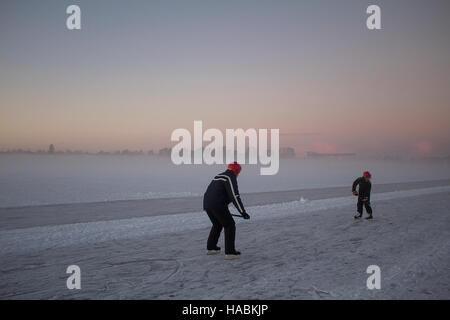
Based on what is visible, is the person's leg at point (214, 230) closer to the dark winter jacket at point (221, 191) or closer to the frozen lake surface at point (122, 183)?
the dark winter jacket at point (221, 191)

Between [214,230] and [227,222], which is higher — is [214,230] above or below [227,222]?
below

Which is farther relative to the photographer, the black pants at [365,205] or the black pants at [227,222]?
the black pants at [365,205]

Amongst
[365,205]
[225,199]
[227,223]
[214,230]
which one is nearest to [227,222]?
[227,223]

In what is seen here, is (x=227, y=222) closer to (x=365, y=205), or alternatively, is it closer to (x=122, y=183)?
(x=365, y=205)

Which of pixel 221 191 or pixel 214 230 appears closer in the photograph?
pixel 221 191

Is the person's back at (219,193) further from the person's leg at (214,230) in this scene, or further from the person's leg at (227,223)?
the person's leg at (214,230)

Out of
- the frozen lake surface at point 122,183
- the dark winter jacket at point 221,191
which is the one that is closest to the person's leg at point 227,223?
A: the dark winter jacket at point 221,191

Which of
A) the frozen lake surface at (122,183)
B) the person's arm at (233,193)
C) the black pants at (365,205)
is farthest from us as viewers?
the frozen lake surface at (122,183)

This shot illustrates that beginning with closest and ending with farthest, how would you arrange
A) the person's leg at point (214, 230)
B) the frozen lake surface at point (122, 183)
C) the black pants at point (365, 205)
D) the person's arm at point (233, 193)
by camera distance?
the person's arm at point (233, 193), the person's leg at point (214, 230), the black pants at point (365, 205), the frozen lake surface at point (122, 183)

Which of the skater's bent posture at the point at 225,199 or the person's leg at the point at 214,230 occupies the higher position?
the skater's bent posture at the point at 225,199

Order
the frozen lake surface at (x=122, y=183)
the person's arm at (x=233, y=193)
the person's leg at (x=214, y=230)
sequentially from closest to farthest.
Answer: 1. the person's arm at (x=233, y=193)
2. the person's leg at (x=214, y=230)
3. the frozen lake surface at (x=122, y=183)

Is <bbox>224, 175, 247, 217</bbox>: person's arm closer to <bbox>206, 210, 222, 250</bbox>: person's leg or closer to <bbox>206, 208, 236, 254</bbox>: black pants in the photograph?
<bbox>206, 208, 236, 254</bbox>: black pants

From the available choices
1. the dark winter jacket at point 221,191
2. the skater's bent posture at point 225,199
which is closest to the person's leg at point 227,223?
the skater's bent posture at point 225,199

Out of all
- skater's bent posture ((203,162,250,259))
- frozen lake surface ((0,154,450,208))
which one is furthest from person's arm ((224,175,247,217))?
frozen lake surface ((0,154,450,208))
